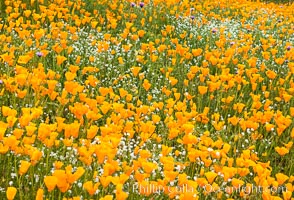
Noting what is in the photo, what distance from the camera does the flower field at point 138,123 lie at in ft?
7.97

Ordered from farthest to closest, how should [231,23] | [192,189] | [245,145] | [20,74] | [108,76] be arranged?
[231,23] → [108,76] → [245,145] → [20,74] → [192,189]

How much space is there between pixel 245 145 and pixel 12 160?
1.79 metres

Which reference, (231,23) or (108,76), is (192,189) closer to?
(108,76)

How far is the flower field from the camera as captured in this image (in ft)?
7.97

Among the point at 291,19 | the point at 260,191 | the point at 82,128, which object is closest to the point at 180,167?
the point at 260,191

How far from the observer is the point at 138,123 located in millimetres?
3373

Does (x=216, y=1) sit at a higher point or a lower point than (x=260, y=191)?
higher

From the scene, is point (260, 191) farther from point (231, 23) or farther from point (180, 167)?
point (231, 23)

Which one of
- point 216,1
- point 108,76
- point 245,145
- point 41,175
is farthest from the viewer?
point 216,1

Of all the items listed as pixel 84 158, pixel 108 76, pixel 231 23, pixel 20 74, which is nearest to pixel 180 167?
pixel 84 158

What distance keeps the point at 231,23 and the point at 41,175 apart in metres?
6.11

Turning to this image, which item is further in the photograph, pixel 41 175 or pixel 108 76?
pixel 108 76

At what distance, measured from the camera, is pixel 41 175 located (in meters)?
2.64

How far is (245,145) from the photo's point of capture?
364 centimetres
